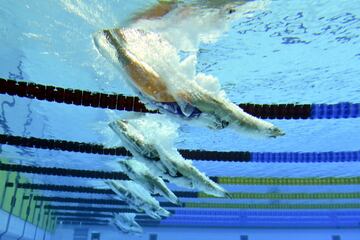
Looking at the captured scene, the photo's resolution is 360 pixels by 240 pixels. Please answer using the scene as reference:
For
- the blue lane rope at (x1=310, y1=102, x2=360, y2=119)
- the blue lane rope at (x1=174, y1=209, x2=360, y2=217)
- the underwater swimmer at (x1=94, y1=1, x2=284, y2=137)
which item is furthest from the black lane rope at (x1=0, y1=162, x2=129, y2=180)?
the blue lane rope at (x1=174, y1=209, x2=360, y2=217)

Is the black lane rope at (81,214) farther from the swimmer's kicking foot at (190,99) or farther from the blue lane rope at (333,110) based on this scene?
the swimmer's kicking foot at (190,99)

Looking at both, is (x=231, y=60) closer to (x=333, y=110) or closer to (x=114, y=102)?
(x=333, y=110)

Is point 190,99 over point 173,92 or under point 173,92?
under

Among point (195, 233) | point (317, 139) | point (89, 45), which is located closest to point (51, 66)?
point (89, 45)

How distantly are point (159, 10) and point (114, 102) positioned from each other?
165cm

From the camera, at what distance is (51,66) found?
23.2 feet

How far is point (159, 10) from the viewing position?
479cm

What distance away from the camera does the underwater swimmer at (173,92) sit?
136 inches

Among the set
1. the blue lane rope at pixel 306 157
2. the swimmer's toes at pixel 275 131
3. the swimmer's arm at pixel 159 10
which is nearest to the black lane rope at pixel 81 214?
the blue lane rope at pixel 306 157

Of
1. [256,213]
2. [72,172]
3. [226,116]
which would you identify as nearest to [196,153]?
[72,172]

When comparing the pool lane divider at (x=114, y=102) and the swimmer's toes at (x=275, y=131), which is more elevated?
the pool lane divider at (x=114, y=102)

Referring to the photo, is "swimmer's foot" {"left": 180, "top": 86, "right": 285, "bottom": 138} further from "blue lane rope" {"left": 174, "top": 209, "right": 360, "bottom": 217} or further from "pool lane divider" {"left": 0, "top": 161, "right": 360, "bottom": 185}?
"blue lane rope" {"left": 174, "top": 209, "right": 360, "bottom": 217}

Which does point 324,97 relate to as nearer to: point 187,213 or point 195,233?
point 187,213

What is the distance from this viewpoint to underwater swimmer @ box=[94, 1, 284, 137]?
11.4ft
